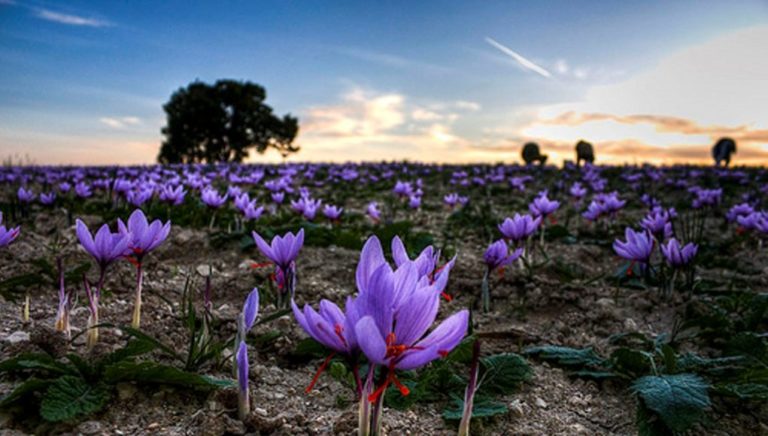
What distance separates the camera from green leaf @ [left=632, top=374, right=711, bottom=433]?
72.6 inches

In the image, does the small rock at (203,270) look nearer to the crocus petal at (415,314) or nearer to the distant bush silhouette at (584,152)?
the crocus petal at (415,314)

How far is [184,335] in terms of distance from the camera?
8.21 ft

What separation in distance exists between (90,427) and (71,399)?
0.38 ft

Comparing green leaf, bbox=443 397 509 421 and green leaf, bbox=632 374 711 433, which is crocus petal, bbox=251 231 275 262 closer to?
green leaf, bbox=443 397 509 421

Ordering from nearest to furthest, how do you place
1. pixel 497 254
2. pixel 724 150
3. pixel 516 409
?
1. pixel 516 409
2. pixel 497 254
3. pixel 724 150

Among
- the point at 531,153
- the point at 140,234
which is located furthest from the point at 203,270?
the point at 531,153

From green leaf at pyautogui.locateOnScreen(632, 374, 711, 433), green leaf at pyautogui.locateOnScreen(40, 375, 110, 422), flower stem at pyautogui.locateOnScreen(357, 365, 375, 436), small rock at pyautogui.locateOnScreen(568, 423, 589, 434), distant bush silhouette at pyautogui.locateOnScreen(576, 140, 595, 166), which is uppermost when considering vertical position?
distant bush silhouette at pyautogui.locateOnScreen(576, 140, 595, 166)

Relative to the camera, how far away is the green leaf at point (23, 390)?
173cm

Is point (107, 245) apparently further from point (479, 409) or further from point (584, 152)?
point (584, 152)

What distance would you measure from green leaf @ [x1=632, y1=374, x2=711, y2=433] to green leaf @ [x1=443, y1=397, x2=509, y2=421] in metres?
0.53

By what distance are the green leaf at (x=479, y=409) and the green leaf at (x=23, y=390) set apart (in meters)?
1.40

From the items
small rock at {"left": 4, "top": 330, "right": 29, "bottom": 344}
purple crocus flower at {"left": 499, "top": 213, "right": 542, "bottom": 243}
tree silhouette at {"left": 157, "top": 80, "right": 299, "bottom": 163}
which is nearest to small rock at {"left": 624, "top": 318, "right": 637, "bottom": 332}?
purple crocus flower at {"left": 499, "top": 213, "right": 542, "bottom": 243}

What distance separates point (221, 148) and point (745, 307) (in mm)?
49700

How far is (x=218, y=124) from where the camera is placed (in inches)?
1908
